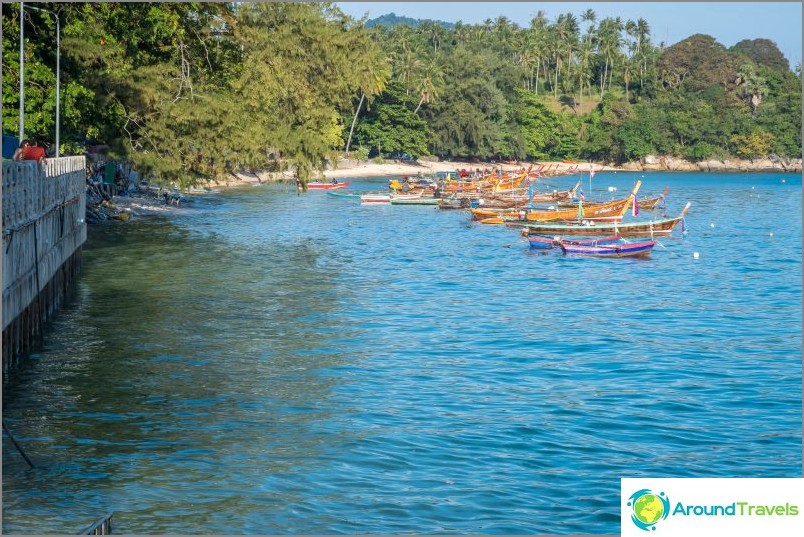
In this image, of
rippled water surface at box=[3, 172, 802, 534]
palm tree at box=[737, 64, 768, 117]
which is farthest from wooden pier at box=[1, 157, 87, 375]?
palm tree at box=[737, 64, 768, 117]

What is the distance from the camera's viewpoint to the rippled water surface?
50.2ft

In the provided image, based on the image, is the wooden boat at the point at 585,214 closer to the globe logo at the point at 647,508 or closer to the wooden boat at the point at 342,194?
the wooden boat at the point at 342,194

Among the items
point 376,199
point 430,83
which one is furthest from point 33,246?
point 430,83

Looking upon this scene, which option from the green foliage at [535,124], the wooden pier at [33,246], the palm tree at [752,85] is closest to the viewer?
the wooden pier at [33,246]

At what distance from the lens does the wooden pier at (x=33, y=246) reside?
2177cm

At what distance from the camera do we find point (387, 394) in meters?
22.2

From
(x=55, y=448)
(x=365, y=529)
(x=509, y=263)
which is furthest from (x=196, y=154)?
(x=365, y=529)

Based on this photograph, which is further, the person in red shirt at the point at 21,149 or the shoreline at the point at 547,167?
the shoreline at the point at 547,167

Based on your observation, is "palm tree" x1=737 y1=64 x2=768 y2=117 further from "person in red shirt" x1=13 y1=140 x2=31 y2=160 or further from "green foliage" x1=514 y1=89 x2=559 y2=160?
"person in red shirt" x1=13 y1=140 x2=31 y2=160

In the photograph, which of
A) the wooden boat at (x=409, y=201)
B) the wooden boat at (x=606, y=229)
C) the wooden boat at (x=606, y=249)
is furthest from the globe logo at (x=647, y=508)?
the wooden boat at (x=409, y=201)

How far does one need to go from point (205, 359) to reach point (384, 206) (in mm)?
60886

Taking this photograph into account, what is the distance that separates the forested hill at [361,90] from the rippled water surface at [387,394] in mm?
5871

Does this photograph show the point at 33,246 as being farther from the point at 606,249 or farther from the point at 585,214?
the point at 585,214

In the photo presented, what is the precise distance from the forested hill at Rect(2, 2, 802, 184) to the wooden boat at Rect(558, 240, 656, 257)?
42.6 feet
